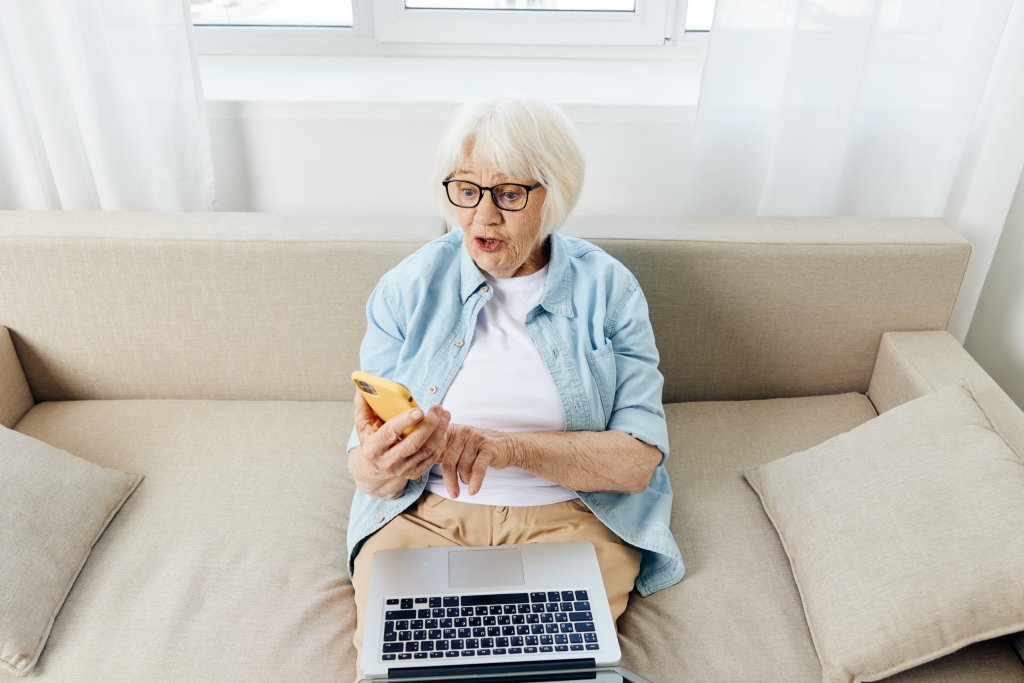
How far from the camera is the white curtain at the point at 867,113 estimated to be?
1613 millimetres

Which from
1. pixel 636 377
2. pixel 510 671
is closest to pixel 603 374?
pixel 636 377

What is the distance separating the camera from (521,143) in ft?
4.00

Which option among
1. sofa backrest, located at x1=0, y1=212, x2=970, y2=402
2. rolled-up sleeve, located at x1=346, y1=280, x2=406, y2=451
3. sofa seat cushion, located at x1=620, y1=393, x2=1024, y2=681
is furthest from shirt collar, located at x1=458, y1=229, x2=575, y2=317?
sofa seat cushion, located at x1=620, y1=393, x2=1024, y2=681

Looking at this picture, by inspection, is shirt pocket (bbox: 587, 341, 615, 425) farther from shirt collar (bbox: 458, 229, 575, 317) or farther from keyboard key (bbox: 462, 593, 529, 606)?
A: keyboard key (bbox: 462, 593, 529, 606)

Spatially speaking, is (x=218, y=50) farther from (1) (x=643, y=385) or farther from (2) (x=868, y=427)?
(2) (x=868, y=427)

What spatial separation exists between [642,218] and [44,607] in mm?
1359

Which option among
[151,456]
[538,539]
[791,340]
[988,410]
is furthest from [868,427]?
[151,456]

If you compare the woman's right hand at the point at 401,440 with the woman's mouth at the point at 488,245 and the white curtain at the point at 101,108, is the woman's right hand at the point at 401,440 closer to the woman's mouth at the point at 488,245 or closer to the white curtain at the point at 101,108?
the woman's mouth at the point at 488,245

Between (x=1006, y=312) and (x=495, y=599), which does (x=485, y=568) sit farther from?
(x=1006, y=312)

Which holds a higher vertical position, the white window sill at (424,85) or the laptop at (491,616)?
the white window sill at (424,85)

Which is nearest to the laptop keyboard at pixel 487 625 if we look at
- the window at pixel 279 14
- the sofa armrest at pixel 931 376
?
the sofa armrest at pixel 931 376

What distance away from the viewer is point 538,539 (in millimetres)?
1312

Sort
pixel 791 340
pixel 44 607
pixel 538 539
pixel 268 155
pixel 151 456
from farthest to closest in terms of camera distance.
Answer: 1. pixel 268 155
2. pixel 791 340
3. pixel 151 456
4. pixel 538 539
5. pixel 44 607

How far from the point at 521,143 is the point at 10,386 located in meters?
1.25
